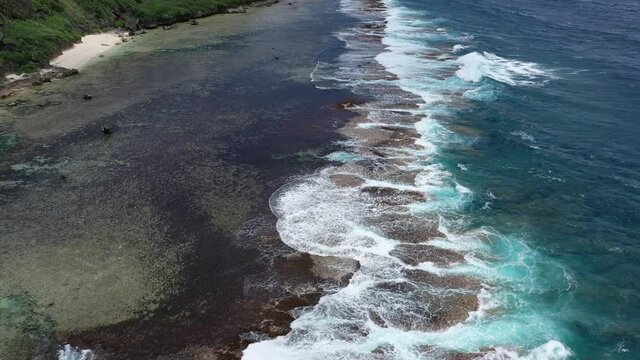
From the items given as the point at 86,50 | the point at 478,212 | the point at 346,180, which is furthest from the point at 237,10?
the point at 478,212

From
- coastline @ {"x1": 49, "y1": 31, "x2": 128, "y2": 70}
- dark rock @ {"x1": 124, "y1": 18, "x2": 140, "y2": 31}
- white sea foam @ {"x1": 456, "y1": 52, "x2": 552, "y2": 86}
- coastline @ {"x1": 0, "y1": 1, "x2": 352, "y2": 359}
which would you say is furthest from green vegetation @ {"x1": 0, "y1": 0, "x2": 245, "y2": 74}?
white sea foam @ {"x1": 456, "y1": 52, "x2": 552, "y2": 86}

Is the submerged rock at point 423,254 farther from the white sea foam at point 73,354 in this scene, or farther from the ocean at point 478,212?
the white sea foam at point 73,354

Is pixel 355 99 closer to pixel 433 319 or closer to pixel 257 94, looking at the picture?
pixel 257 94

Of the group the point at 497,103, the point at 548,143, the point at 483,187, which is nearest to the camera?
the point at 483,187

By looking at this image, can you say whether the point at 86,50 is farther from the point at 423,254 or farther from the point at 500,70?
the point at 423,254

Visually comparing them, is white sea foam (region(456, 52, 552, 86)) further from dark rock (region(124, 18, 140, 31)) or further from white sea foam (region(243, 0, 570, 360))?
dark rock (region(124, 18, 140, 31))

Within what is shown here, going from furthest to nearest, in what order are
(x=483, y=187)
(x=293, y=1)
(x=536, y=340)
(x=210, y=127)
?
(x=293, y=1)
(x=210, y=127)
(x=483, y=187)
(x=536, y=340)

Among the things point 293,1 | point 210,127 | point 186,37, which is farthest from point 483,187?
point 293,1
